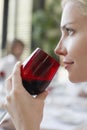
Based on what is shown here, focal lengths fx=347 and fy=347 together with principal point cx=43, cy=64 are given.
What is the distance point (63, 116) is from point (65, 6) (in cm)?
54

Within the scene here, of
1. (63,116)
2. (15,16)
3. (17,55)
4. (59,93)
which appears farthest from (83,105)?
(15,16)

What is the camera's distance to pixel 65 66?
1.09m

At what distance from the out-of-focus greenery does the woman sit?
584 cm

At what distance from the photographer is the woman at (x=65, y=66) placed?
3.26 ft

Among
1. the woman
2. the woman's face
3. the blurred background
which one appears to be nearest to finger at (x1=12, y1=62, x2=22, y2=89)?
the woman

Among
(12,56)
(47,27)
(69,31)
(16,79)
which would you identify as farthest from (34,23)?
(16,79)

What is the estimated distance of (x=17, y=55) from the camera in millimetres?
4332

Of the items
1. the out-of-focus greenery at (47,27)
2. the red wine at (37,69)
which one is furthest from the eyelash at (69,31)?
the out-of-focus greenery at (47,27)

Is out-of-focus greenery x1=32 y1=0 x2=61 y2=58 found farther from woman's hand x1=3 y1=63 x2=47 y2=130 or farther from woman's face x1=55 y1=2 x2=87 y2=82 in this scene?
woman's hand x1=3 y1=63 x2=47 y2=130

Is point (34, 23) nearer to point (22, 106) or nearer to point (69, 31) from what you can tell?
point (69, 31)

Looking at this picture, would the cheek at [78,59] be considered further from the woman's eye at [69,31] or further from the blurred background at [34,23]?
the blurred background at [34,23]

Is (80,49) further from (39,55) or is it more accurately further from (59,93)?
(59,93)

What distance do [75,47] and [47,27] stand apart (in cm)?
612

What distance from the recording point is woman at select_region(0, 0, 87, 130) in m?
0.99
